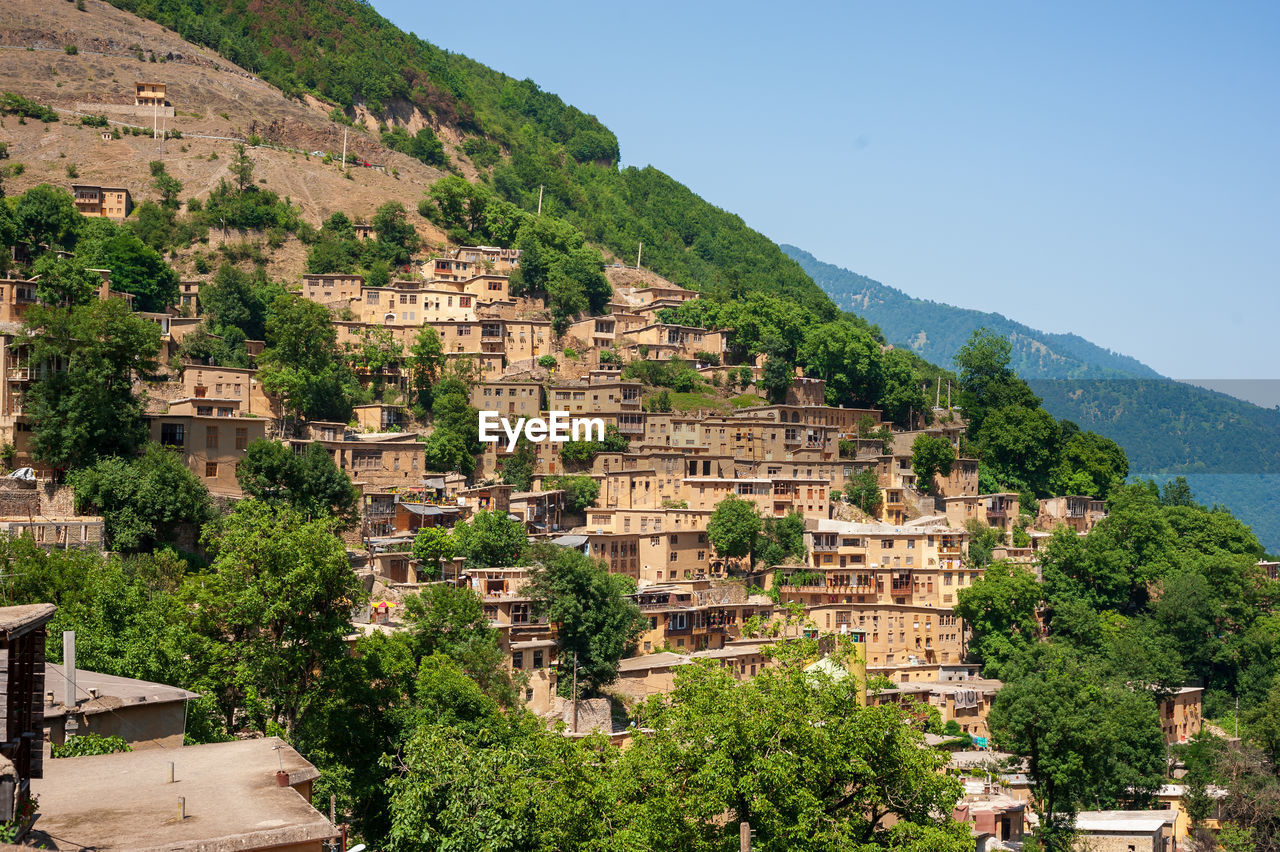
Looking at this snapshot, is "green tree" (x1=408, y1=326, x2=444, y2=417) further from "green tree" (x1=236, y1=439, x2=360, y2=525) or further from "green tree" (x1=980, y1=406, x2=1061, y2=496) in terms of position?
"green tree" (x1=980, y1=406, x2=1061, y2=496)

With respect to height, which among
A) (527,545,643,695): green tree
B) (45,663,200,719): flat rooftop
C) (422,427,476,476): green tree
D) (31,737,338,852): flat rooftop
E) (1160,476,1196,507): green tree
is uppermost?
(422,427,476,476): green tree

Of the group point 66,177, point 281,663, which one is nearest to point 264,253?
point 66,177

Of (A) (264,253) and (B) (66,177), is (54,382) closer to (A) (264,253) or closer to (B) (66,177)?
(A) (264,253)

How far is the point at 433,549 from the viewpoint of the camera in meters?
57.1

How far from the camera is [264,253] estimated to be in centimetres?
9369

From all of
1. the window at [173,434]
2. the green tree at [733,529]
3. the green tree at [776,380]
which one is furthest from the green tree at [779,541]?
the window at [173,434]

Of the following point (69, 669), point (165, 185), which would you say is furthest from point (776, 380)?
point (69, 669)

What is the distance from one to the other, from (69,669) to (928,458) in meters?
65.9

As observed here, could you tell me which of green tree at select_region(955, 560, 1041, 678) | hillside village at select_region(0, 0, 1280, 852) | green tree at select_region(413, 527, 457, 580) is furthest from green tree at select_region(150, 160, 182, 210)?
green tree at select_region(955, 560, 1041, 678)

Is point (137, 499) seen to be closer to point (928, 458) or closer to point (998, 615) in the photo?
point (998, 615)

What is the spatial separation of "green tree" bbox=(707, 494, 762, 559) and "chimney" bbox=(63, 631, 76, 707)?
46.1 meters

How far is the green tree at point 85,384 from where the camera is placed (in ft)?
166

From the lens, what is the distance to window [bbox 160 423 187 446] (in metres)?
54.6

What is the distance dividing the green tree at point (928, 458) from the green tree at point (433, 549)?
34.2m
